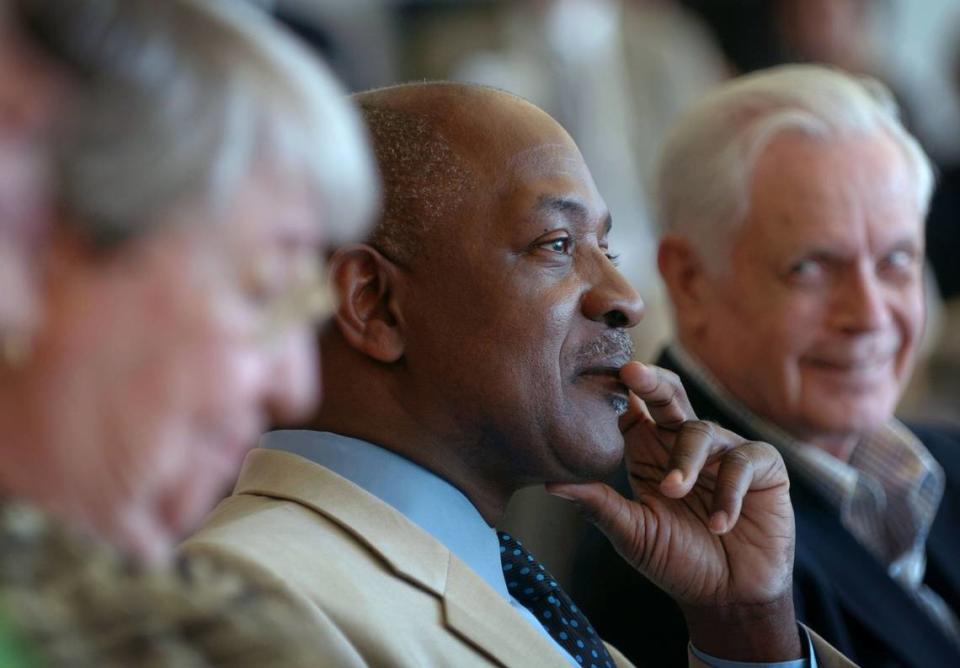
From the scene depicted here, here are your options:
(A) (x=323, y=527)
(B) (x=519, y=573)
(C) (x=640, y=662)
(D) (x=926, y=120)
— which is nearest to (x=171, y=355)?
(A) (x=323, y=527)

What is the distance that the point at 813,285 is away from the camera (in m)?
2.60

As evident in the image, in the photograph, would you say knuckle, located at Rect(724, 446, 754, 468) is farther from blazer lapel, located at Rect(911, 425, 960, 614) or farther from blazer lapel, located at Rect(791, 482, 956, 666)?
blazer lapel, located at Rect(911, 425, 960, 614)

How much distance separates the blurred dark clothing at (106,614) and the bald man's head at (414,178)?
2.58 feet

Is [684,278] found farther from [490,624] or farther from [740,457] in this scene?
[490,624]

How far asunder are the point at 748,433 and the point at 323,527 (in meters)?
1.02

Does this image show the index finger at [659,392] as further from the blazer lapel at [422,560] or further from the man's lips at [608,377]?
the blazer lapel at [422,560]

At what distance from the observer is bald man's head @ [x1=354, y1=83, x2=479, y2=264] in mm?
1818

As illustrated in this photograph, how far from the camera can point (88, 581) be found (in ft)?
3.31

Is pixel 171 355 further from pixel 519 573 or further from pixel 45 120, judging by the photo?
pixel 519 573

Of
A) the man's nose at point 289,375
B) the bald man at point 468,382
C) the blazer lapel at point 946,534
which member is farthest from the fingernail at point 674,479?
the blazer lapel at point 946,534

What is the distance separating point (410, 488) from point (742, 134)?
1.14 m

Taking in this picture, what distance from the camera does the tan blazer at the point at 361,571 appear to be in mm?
1552

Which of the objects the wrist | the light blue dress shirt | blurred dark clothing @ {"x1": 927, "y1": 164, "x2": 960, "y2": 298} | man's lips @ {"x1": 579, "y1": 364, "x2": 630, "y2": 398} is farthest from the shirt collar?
blurred dark clothing @ {"x1": 927, "y1": 164, "x2": 960, "y2": 298}

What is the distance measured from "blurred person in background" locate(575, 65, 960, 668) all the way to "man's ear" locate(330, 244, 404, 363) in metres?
0.83
